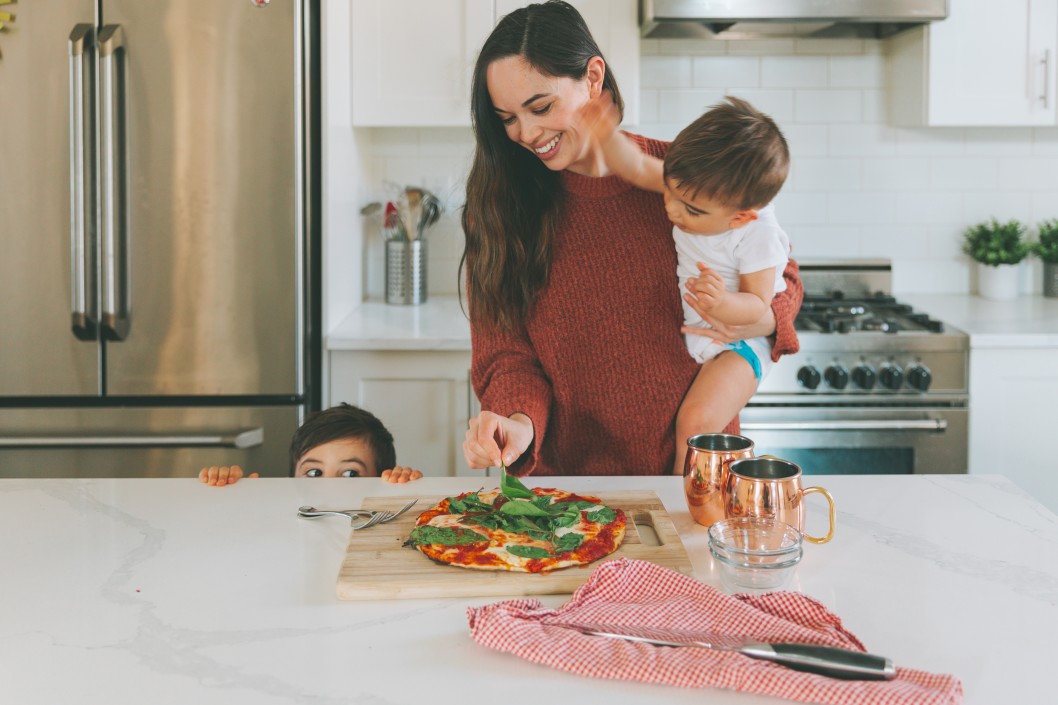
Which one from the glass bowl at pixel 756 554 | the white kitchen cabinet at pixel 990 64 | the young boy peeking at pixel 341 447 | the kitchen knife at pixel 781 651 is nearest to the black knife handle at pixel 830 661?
the kitchen knife at pixel 781 651

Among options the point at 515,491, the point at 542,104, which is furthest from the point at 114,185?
the point at 515,491

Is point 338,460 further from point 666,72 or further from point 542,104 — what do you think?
point 666,72

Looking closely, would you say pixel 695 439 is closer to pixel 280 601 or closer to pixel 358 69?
pixel 280 601

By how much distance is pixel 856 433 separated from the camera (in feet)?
9.52

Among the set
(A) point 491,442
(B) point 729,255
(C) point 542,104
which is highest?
(C) point 542,104

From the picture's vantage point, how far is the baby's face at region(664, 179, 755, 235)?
5.48 feet

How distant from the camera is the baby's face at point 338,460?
2023 millimetres

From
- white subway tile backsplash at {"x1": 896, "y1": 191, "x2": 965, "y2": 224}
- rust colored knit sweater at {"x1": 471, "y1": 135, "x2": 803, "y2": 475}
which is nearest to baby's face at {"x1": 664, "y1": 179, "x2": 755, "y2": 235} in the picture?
rust colored knit sweater at {"x1": 471, "y1": 135, "x2": 803, "y2": 475}

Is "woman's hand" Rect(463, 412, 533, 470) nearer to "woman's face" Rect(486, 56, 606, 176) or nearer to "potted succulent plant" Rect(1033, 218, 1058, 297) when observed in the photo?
"woman's face" Rect(486, 56, 606, 176)

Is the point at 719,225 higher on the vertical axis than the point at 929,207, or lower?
→ lower

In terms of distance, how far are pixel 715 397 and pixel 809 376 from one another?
3.86 feet

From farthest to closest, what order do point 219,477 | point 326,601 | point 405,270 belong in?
1. point 405,270
2. point 219,477
3. point 326,601

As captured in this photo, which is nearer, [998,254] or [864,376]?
[864,376]

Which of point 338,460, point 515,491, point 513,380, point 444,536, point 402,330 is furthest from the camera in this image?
point 402,330
